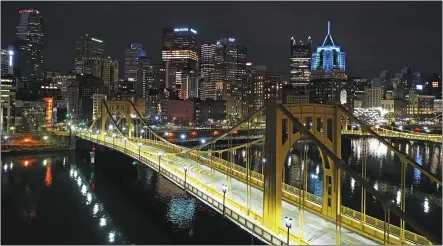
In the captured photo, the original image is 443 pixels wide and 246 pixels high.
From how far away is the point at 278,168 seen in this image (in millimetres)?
21203

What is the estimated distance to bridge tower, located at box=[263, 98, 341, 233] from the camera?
2106 cm

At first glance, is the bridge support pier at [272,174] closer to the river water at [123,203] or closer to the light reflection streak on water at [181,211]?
the river water at [123,203]

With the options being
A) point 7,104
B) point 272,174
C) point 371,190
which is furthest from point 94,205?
point 7,104

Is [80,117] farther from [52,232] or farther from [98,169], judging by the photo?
[52,232]

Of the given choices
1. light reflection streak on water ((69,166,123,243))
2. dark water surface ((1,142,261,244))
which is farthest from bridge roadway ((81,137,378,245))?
light reflection streak on water ((69,166,123,243))

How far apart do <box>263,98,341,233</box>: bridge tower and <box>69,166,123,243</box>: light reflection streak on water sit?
15.6 metres

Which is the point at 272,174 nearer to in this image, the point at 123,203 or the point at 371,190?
the point at 371,190

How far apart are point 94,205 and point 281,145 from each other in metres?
27.0

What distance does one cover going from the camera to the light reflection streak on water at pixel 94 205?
32656mm

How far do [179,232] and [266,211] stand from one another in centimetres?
1315

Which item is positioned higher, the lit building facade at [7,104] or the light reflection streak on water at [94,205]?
the lit building facade at [7,104]

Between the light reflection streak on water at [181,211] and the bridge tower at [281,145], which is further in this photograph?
the light reflection streak on water at [181,211]

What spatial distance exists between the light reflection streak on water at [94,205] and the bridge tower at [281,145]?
15580mm

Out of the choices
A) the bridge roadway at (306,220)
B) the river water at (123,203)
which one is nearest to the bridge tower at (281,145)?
the bridge roadway at (306,220)
